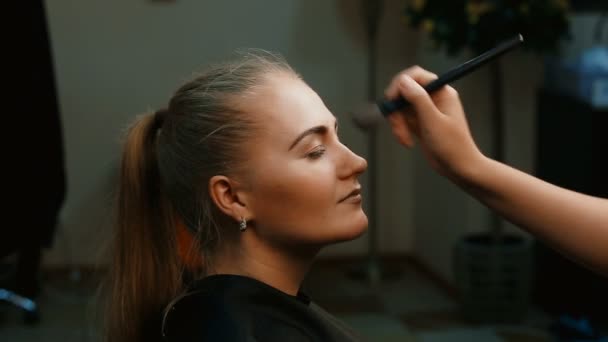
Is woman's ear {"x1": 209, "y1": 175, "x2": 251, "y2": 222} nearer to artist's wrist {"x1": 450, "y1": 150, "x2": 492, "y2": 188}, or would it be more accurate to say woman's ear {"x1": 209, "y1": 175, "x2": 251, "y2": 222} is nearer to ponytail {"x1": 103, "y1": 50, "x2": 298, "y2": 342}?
ponytail {"x1": 103, "y1": 50, "x2": 298, "y2": 342}

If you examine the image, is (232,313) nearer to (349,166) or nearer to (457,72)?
(349,166)

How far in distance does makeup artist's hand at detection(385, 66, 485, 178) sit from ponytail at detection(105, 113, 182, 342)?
0.39 metres

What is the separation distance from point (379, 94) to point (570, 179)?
0.94 meters

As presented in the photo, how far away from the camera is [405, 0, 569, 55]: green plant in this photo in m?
2.77

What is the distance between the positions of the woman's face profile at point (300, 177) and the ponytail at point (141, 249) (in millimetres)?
159

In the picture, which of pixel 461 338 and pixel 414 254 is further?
pixel 414 254

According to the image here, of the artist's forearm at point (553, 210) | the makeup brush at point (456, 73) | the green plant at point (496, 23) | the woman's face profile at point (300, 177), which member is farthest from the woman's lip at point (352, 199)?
the green plant at point (496, 23)

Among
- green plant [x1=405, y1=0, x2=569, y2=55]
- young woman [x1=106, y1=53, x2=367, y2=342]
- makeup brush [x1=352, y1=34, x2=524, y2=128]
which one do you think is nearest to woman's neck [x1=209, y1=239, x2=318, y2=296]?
young woman [x1=106, y1=53, x2=367, y2=342]

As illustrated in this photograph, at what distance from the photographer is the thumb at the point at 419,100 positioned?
941mm

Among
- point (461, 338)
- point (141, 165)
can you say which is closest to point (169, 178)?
point (141, 165)

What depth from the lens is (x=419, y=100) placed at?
3.10 ft

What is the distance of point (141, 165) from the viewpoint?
47.8 inches

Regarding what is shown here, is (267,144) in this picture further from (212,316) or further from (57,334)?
(57,334)

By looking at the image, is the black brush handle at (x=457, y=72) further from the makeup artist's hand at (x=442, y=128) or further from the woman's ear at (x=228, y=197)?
the woman's ear at (x=228, y=197)
